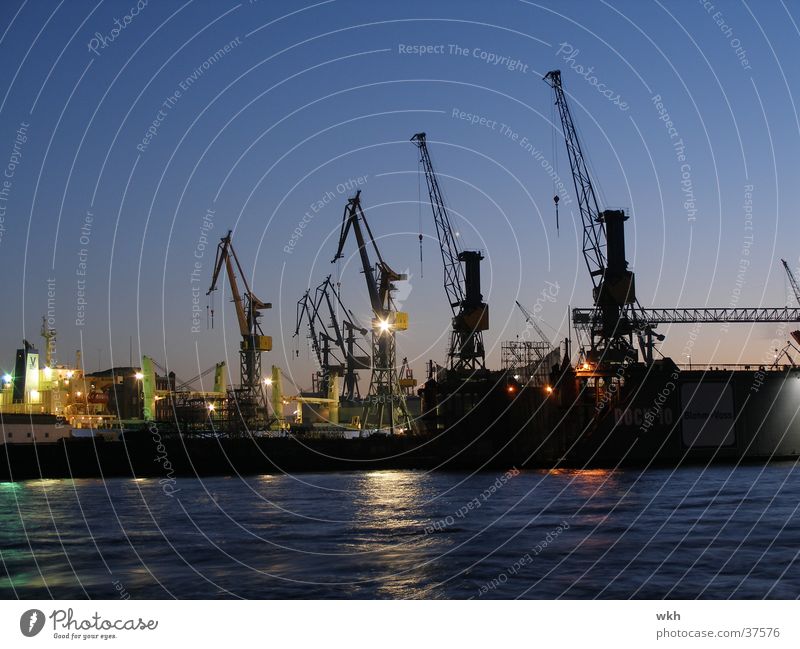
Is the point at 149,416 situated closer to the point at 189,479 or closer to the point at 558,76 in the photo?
the point at 189,479

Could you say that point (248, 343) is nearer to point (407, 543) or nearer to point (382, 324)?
point (382, 324)

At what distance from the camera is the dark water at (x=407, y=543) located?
69.5ft

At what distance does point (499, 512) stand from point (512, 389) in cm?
4257

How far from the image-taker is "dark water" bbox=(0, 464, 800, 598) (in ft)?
69.5

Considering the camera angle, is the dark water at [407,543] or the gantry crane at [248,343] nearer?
the dark water at [407,543]

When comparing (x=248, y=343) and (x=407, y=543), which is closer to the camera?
(x=407, y=543)

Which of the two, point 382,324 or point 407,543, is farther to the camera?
point 382,324

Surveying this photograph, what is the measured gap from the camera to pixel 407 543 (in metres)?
28.6

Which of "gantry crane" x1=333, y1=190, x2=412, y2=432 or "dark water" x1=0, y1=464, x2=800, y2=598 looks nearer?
"dark water" x1=0, y1=464, x2=800, y2=598

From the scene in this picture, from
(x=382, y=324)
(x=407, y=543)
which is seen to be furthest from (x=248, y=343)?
(x=407, y=543)

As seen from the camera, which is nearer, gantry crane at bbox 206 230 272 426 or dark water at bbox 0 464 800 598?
dark water at bbox 0 464 800 598

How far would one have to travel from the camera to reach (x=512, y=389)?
264 feet

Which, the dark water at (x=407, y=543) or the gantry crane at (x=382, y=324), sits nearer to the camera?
the dark water at (x=407, y=543)

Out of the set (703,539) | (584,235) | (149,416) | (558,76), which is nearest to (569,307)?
(584,235)
